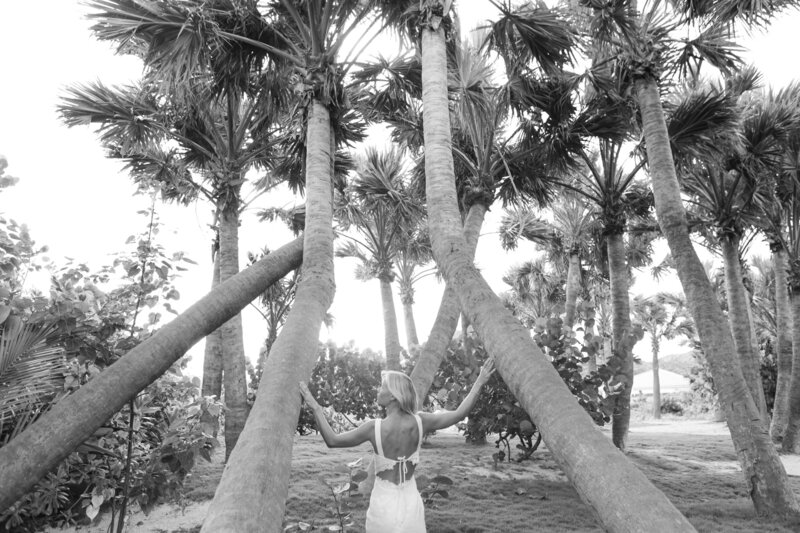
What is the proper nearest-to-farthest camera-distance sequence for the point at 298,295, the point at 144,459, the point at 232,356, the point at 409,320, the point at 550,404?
the point at 550,404 < the point at 298,295 < the point at 144,459 < the point at 232,356 < the point at 409,320

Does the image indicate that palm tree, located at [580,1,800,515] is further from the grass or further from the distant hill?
the distant hill

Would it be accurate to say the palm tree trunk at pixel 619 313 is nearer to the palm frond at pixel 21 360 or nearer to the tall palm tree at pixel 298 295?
the tall palm tree at pixel 298 295

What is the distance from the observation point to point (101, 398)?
2727mm

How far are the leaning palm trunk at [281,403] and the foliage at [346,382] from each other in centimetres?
1337

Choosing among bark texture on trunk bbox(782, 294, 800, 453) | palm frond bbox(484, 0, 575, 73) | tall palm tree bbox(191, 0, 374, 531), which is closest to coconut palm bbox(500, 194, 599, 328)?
bark texture on trunk bbox(782, 294, 800, 453)

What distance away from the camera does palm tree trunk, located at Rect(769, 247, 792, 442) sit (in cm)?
1287

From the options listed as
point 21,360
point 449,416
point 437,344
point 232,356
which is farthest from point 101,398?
point 232,356

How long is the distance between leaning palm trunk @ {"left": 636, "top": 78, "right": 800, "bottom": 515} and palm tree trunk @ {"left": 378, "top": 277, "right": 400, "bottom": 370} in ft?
31.2

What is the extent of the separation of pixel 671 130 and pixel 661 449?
8.05 m

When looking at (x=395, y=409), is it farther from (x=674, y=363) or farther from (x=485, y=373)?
(x=674, y=363)

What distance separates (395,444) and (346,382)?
632 inches

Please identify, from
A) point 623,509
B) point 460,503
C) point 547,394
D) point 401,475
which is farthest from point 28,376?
point 460,503


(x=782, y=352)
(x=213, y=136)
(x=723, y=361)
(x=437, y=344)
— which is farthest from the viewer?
(x=782, y=352)

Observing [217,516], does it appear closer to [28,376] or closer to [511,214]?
[28,376]
